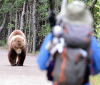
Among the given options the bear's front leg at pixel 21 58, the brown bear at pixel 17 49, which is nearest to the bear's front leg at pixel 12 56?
the brown bear at pixel 17 49

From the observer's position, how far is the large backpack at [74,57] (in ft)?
12.2

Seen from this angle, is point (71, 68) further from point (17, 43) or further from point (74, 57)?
point (17, 43)

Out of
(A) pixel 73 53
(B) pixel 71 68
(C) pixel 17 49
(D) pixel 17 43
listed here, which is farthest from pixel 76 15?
(D) pixel 17 43

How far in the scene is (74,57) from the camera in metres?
3.73

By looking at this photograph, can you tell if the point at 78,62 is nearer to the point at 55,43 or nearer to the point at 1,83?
the point at 55,43

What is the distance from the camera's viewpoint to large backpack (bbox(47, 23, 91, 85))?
3732mm

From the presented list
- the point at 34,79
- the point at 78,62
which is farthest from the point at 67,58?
the point at 34,79


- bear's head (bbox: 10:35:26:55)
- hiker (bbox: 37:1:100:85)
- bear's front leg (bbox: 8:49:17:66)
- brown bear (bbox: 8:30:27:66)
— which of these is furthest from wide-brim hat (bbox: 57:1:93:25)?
bear's front leg (bbox: 8:49:17:66)

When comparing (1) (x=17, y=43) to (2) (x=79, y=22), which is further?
(1) (x=17, y=43)

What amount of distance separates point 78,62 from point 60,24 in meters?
0.74

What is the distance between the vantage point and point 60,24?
4.26 metres

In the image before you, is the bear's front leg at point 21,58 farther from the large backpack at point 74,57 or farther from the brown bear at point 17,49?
the large backpack at point 74,57

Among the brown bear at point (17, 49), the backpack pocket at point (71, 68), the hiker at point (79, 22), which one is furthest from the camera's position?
the brown bear at point (17, 49)

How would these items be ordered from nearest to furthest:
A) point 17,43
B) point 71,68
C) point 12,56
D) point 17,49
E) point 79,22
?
point 71,68, point 79,22, point 17,49, point 17,43, point 12,56
